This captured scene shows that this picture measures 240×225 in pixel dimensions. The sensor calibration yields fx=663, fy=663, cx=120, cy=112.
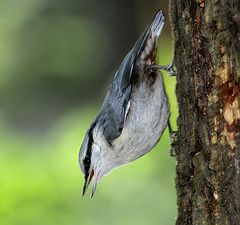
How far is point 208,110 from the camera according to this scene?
9.63 feet

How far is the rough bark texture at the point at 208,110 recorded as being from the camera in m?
2.82

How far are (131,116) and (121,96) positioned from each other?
166 millimetres

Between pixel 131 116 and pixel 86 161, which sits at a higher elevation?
pixel 131 116

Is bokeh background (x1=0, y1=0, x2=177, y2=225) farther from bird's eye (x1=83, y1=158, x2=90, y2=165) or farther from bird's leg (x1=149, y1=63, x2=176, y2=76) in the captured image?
bird's leg (x1=149, y1=63, x2=176, y2=76)

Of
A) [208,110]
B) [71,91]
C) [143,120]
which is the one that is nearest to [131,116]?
[143,120]

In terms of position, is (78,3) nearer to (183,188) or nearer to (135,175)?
(135,175)

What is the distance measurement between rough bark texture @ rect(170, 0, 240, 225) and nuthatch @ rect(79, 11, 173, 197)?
1.12 m

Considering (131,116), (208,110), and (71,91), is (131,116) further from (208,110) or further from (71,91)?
(71,91)

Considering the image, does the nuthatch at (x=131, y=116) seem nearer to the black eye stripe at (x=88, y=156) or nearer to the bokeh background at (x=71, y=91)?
the black eye stripe at (x=88, y=156)

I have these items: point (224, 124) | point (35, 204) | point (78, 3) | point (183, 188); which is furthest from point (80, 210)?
point (78, 3)

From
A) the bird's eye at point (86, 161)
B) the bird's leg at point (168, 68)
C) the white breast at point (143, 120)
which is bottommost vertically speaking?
the bird's eye at point (86, 161)

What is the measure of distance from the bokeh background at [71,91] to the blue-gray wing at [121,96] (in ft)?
3.41

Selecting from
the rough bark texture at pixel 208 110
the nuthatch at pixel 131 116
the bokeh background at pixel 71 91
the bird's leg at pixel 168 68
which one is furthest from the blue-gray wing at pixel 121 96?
the rough bark texture at pixel 208 110

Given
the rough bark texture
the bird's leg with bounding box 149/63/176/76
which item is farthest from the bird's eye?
the rough bark texture
